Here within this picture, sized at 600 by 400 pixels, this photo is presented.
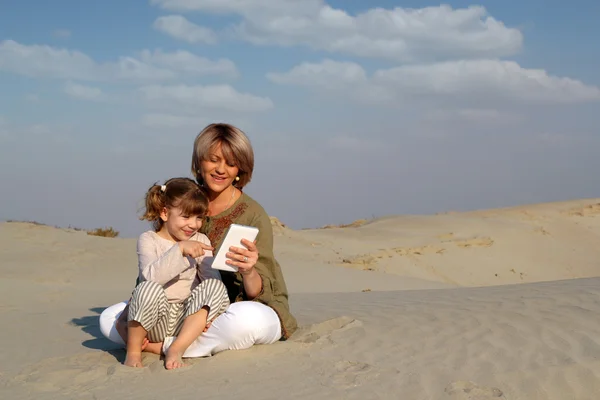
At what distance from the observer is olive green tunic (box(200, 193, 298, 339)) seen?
472 centimetres

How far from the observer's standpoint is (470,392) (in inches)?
139

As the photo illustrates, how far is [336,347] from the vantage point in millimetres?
4613

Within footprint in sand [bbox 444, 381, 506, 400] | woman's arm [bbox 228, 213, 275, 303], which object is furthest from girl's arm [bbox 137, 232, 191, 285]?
footprint in sand [bbox 444, 381, 506, 400]

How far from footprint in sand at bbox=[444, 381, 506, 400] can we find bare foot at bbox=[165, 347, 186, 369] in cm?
172

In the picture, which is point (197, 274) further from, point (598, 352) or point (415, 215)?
point (415, 215)

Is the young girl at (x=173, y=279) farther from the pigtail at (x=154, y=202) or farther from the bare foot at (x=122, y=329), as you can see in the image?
the bare foot at (x=122, y=329)

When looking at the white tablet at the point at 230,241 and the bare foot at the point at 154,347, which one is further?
the bare foot at the point at 154,347

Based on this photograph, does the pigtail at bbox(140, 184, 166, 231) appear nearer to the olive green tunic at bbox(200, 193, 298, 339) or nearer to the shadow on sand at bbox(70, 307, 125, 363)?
the olive green tunic at bbox(200, 193, 298, 339)

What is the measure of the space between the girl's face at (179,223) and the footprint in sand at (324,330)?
1.14m

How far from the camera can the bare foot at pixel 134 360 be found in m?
4.23

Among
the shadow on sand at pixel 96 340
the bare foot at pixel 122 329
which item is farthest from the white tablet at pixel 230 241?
the shadow on sand at pixel 96 340

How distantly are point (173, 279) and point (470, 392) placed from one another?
2174 mm

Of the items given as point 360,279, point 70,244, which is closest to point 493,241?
point 360,279

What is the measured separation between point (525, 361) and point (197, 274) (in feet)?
7.82
